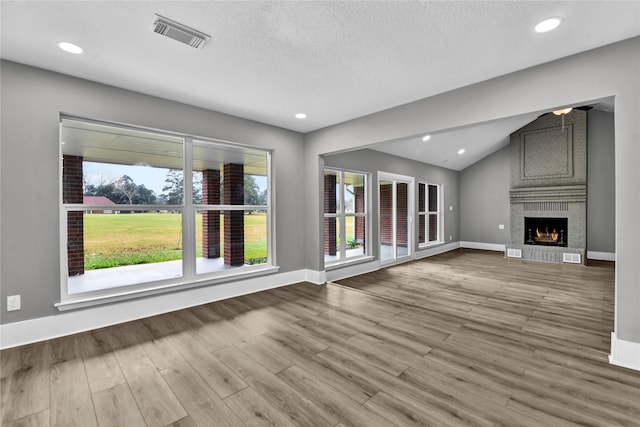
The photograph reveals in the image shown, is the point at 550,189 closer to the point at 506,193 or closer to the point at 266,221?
the point at 506,193

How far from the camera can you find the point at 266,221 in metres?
4.55

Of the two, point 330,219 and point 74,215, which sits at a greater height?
point 74,215

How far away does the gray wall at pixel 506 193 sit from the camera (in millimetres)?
6734

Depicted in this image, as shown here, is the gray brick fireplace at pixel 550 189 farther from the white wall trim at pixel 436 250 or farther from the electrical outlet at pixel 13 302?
the electrical outlet at pixel 13 302

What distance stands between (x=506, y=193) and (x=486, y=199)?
1.81 ft

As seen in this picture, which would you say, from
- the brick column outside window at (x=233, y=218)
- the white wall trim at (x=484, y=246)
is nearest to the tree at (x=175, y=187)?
the brick column outside window at (x=233, y=218)

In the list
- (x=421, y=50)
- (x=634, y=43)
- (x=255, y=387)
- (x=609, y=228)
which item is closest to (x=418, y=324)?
(x=255, y=387)

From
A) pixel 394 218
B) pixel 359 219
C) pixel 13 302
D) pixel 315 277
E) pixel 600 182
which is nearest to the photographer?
pixel 13 302

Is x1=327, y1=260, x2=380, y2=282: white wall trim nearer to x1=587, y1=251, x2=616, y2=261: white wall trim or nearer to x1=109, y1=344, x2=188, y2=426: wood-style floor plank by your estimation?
x1=109, y1=344, x2=188, y2=426: wood-style floor plank

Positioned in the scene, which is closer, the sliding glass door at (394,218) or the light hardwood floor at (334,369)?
the light hardwood floor at (334,369)

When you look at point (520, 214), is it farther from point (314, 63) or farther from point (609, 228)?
point (314, 63)

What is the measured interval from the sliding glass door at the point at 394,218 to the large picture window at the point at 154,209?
3.11 metres

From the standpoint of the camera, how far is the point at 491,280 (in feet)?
16.8

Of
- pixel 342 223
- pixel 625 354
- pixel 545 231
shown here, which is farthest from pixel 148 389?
pixel 545 231
